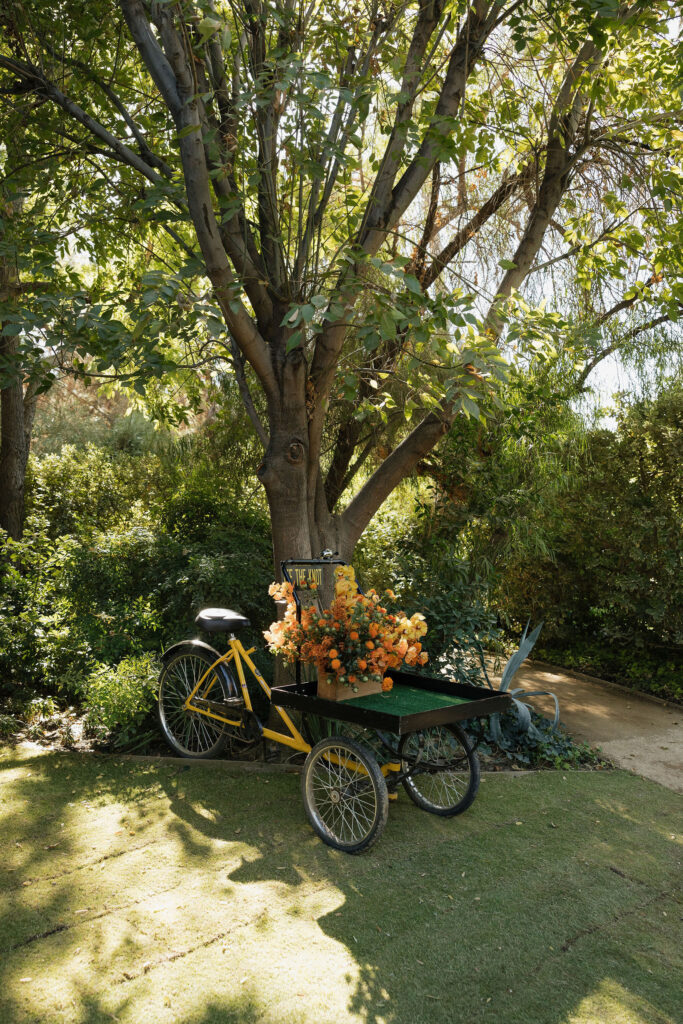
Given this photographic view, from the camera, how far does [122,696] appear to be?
499cm

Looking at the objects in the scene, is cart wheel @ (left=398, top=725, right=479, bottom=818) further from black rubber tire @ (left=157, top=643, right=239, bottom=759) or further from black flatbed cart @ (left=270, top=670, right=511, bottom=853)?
black rubber tire @ (left=157, top=643, right=239, bottom=759)

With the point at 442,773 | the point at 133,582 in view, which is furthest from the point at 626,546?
the point at 133,582

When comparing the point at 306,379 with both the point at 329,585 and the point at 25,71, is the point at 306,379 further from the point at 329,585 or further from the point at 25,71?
the point at 25,71

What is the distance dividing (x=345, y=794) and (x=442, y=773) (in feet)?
2.54

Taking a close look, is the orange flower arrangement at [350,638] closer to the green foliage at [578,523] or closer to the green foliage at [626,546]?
the green foliage at [578,523]

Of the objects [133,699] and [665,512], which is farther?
[665,512]

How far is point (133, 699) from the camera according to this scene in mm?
5023

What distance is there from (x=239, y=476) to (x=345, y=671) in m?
4.12

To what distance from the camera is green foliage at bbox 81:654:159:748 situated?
5.00 meters

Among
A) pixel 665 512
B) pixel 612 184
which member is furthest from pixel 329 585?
pixel 612 184

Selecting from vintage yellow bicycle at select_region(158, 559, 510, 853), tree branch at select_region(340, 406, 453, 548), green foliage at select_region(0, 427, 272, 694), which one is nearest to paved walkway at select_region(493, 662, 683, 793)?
vintage yellow bicycle at select_region(158, 559, 510, 853)

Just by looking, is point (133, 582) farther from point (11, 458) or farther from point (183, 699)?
point (11, 458)

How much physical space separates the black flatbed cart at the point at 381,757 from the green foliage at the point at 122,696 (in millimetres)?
1290

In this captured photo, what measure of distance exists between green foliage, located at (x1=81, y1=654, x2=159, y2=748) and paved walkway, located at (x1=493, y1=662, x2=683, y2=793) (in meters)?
3.26
